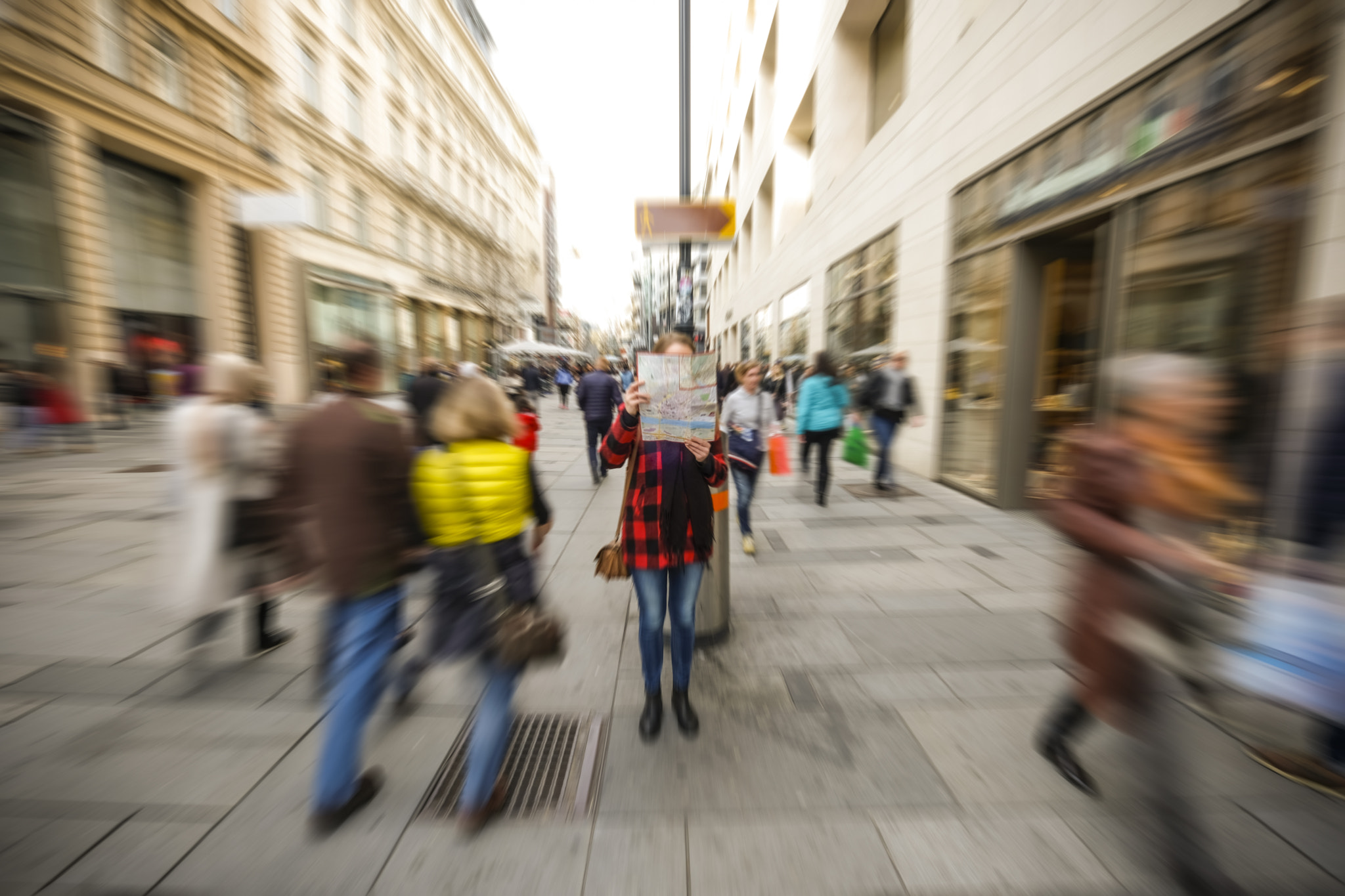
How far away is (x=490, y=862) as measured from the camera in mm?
2076

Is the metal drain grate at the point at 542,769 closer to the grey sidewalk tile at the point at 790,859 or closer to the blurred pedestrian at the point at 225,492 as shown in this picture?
the grey sidewalk tile at the point at 790,859

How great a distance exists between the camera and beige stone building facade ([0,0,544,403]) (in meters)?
12.4

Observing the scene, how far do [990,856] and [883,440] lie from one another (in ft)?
20.4

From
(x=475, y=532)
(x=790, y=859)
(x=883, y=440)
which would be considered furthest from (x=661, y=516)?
(x=883, y=440)

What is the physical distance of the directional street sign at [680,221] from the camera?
4.48 meters

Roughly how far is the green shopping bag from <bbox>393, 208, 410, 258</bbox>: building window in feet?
84.9

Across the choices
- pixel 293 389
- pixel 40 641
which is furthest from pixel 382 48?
pixel 40 641

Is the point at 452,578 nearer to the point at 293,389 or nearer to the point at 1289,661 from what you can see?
the point at 1289,661

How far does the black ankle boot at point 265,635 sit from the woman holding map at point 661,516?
249cm

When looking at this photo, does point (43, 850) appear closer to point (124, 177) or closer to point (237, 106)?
point (124, 177)

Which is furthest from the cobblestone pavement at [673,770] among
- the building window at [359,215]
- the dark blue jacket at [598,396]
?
the building window at [359,215]

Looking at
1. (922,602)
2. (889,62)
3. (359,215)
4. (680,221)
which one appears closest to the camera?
(922,602)

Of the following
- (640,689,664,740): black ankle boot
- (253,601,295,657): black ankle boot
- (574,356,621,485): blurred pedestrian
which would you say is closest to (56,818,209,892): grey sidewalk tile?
(253,601,295,657): black ankle boot

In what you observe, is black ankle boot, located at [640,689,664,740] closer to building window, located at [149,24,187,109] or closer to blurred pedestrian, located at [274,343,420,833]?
→ blurred pedestrian, located at [274,343,420,833]
